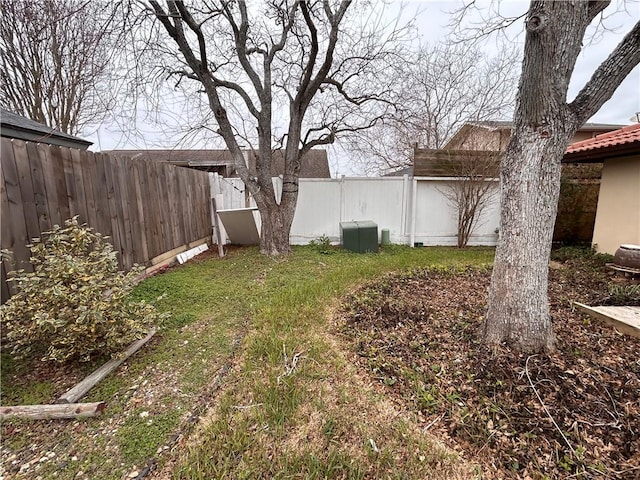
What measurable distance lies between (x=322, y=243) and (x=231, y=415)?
18.7 ft

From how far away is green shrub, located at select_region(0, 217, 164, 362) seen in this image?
82.0 inches

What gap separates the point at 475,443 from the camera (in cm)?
167

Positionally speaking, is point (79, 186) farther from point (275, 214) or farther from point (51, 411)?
point (275, 214)

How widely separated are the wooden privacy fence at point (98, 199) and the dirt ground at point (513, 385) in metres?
3.15

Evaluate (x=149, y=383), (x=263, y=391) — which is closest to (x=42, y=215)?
(x=149, y=383)

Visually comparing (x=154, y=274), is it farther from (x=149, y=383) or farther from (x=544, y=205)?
(x=544, y=205)

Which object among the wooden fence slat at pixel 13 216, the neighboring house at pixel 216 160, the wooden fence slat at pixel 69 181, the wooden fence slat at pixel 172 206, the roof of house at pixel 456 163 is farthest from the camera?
the neighboring house at pixel 216 160

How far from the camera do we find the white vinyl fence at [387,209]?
24.4 feet

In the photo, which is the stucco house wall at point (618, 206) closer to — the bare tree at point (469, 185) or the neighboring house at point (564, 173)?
the neighboring house at point (564, 173)

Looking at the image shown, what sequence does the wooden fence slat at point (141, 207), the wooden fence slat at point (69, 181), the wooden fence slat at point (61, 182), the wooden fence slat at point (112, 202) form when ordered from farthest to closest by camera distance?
1. the wooden fence slat at point (141, 207)
2. the wooden fence slat at point (112, 202)
3. the wooden fence slat at point (69, 181)
4. the wooden fence slat at point (61, 182)

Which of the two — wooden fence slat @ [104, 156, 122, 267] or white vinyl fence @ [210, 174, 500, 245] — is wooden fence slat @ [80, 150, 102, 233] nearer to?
wooden fence slat @ [104, 156, 122, 267]

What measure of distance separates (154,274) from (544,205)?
515cm

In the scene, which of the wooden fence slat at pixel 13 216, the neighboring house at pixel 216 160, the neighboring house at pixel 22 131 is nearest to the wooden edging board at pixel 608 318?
the wooden fence slat at pixel 13 216

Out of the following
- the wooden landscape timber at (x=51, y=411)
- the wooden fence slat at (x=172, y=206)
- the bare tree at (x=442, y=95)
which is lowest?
the wooden landscape timber at (x=51, y=411)
